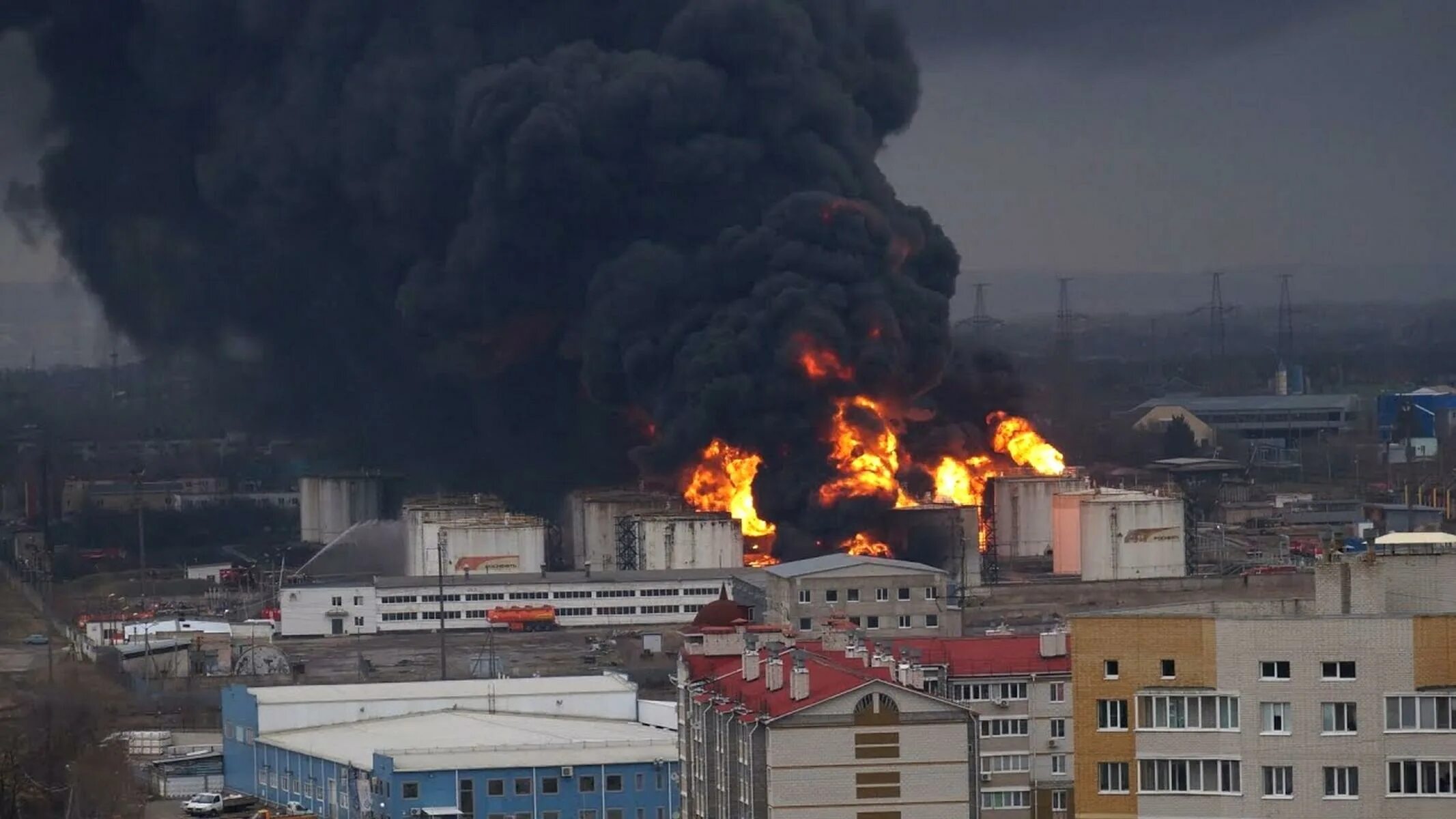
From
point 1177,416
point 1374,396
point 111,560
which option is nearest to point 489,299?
point 111,560

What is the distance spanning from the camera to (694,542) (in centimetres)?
8406

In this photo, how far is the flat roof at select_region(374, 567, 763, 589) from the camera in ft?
267

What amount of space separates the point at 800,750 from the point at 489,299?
6390 cm

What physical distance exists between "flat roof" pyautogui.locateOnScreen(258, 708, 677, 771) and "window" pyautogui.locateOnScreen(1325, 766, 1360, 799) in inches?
→ 999

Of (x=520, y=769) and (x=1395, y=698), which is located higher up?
(x=1395, y=698)

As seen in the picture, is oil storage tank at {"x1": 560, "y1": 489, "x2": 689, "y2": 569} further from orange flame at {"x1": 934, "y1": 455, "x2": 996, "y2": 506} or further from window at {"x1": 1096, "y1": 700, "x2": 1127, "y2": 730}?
window at {"x1": 1096, "y1": 700, "x2": 1127, "y2": 730}

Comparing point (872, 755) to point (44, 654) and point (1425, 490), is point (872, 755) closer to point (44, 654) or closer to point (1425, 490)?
point (44, 654)

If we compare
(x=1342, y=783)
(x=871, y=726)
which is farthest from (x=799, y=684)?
(x=1342, y=783)

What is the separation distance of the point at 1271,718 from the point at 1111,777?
1154 millimetres

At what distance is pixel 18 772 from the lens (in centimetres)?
4991

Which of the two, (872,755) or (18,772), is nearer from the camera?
(872,755)

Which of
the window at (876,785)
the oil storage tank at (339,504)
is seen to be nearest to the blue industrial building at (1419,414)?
the oil storage tank at (339,504)

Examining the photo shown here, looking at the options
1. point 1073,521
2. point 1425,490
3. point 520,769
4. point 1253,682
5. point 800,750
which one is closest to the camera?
point 1253,682

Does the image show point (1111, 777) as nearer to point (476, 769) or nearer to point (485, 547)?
point (476, 769)
